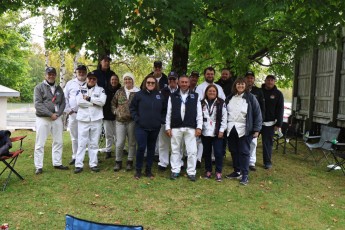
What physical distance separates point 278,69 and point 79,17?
10.4 m

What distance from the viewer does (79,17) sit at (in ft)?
19.9

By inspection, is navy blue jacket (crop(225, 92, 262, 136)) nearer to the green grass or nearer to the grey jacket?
the green grass

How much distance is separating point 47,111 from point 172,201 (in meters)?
2.66

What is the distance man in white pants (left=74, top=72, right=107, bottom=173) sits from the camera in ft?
20.4

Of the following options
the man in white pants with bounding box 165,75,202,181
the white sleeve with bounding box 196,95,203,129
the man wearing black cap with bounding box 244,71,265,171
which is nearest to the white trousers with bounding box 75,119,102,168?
the man in white pants with bounding box 165,75,202,181

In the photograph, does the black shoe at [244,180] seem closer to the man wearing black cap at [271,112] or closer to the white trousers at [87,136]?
the man wearing black cap at [271,112]

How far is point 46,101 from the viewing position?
20.2ft

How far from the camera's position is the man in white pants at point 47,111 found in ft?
20.1

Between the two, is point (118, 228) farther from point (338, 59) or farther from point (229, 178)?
point (338, 59)

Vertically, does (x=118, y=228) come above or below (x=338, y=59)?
below

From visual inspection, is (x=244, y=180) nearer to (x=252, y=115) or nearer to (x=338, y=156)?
(x=252, y=115)

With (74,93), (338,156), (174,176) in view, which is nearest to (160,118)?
(174,176)

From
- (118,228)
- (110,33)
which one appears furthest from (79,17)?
(118,228)

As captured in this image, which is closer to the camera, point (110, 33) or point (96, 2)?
point (96, 2)
